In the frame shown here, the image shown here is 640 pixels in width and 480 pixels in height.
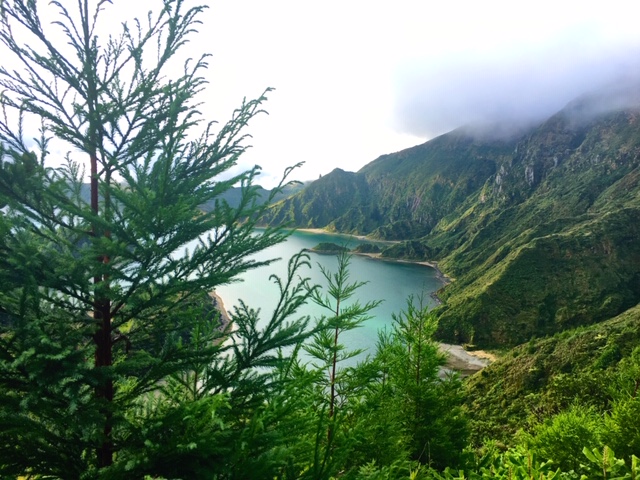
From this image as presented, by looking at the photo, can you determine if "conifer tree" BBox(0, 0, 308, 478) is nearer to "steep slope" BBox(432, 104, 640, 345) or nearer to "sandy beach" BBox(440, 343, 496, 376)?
"sandy beach" BBox(440, 343, 496, 376)

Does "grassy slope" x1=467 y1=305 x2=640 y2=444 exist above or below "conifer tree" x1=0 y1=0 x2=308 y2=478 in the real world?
below

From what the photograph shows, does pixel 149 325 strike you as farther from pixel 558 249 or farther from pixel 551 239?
pixel 551 239

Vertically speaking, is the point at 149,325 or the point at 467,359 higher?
the point at 149,325

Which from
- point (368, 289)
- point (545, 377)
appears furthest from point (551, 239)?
point (545, 377)

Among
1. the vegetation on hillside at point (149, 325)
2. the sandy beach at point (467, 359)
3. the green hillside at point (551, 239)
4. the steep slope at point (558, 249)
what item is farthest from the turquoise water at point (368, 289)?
the vegetation on hillside at point (149, 325)

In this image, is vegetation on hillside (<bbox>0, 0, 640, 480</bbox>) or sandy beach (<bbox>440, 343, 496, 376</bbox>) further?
sandy beach (<bbox>440, 343, 496, 376</bbox>)

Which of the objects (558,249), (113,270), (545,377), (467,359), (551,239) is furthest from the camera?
(551,239)

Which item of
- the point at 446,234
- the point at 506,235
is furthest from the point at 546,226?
the point at 446,234

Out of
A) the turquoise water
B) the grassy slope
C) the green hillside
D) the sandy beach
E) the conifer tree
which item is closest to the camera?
the conifer tree

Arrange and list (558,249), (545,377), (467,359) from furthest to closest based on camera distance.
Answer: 1. (558,249)
2. (467,359)
3. (545,377)

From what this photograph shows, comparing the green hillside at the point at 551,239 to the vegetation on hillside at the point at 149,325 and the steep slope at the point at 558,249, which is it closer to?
the steep slope at the point at 558,249

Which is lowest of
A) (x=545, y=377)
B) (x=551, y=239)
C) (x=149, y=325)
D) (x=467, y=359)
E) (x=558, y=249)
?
(x=467, y=359)

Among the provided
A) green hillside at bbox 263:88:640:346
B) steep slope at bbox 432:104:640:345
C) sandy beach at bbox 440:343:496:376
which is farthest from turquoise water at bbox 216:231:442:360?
steep slope at bbox 432:104:640:345

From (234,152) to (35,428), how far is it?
3545 mm
